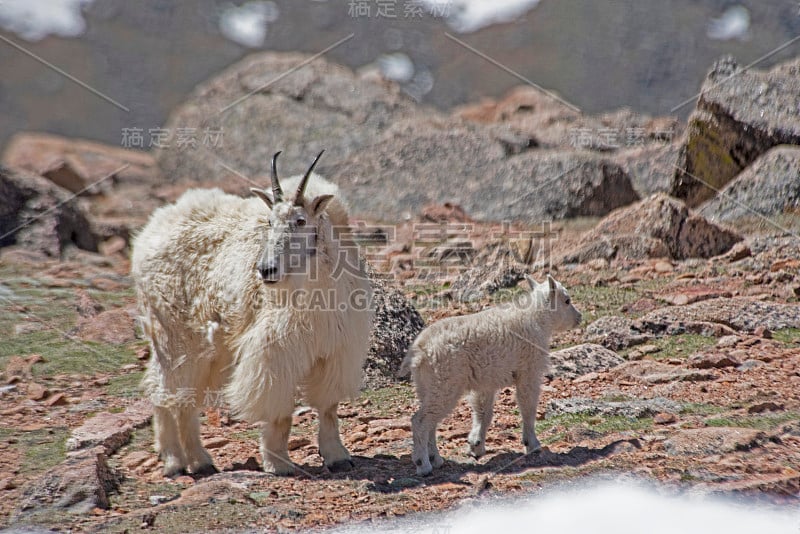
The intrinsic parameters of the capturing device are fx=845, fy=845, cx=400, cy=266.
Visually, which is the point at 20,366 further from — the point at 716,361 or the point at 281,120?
the point at 281,120

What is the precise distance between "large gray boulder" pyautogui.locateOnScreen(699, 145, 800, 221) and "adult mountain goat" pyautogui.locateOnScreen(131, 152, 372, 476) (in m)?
9.89

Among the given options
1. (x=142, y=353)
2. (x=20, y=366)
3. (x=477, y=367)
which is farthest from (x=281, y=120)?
(x=477, y=367)

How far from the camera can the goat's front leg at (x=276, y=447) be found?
8.04 meters

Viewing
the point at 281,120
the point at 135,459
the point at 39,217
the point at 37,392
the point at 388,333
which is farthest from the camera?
the point at 281,120

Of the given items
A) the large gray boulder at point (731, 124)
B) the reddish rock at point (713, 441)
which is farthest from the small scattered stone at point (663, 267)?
the reddish rock at point (713, 441)

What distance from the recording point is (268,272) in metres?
7.10

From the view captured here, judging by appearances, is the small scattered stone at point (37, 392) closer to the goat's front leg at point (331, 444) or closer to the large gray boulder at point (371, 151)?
the goat's front leg at point (331, 444)

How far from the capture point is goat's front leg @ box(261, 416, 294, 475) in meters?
8.04

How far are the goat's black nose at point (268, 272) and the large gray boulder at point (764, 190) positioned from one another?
11.1 meters

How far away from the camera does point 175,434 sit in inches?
340

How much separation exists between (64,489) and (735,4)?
68.5 feet

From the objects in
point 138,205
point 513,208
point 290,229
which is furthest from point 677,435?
point 138,205

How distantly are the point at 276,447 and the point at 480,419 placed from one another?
1.98 metres

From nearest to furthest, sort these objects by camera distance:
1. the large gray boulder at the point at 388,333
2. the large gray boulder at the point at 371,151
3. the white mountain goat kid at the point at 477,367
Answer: the white mountain goat kid at the point at 477,367 → the large gray boulder at the point at 388,333 → the large gray boulder at the point at 371,151
